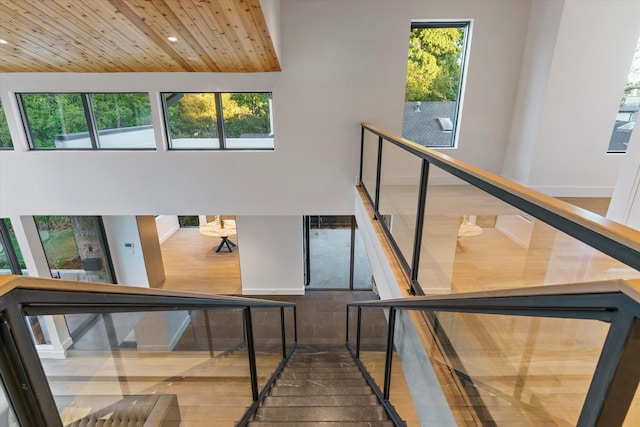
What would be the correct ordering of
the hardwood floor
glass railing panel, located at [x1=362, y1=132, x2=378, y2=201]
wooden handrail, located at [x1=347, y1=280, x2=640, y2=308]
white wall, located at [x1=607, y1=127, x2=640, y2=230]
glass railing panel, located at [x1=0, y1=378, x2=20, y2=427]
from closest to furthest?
wooden handrail, located at [x1=347, y1=280, x2=640, y2=308] < glass railing panel, located at [x1=0, y1=378, x2=20, y2=427] < white wall, located at [x1=607, y1=127, x2=640, y2=230] < glass railing panel, located at [x1=362, y1=132, x2=378, y2=201] < the hardwood floor

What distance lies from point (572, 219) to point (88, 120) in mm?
6565

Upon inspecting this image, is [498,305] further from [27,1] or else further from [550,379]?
[27,1]

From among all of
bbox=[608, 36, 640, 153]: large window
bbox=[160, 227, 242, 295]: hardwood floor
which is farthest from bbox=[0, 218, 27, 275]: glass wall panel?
bbox=[608, 36, 640, 153]: large window

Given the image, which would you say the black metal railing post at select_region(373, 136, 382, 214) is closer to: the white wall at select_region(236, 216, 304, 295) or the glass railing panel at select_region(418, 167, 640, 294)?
the glass railing panel at select_region(418, 167, 640, 294)

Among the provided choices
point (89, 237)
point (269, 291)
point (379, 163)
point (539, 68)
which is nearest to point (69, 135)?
point (89, 237)

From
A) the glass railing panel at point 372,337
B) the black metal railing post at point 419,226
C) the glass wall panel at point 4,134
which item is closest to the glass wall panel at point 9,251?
the glass wall panel at point 4,134

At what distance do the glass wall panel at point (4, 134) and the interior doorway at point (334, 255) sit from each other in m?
5.51

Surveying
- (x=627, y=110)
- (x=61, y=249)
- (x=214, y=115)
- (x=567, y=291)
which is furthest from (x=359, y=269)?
(x=567, y=291)

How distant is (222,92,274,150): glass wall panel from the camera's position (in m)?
5.19

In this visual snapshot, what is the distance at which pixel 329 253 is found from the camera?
7922 millimetres

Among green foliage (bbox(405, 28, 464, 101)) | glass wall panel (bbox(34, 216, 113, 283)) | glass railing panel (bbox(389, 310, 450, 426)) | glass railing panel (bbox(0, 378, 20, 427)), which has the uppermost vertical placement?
green foliage (bbox(405, 28, 464, 101))

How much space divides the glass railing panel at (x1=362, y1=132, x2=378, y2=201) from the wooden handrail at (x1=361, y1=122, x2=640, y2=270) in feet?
8.93

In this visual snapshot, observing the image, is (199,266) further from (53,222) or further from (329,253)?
(329,253)

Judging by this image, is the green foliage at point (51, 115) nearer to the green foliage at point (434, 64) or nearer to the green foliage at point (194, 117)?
the green foliage at point (194, 117)
